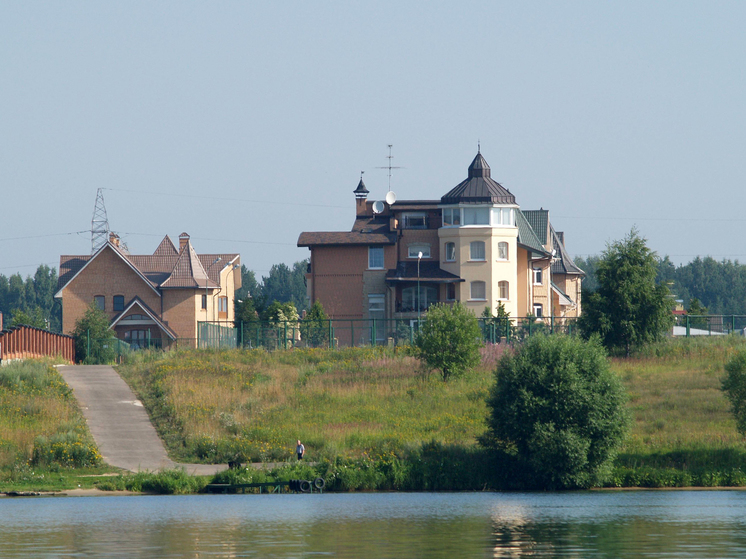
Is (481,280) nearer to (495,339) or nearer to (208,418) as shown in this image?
(495,339)

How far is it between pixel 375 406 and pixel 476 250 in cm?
3315

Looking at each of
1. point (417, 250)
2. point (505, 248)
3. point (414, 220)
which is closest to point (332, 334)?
point (417, 250)

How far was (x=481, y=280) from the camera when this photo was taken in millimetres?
74438

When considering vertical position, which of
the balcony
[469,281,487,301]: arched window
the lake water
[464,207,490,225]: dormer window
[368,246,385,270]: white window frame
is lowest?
the lake water

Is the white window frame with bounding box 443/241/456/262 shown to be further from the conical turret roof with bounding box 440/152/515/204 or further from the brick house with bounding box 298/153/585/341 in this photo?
the conical turret roof with bounding box 440/152/515/204

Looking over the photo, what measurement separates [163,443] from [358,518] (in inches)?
569

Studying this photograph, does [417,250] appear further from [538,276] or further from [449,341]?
[449,341]

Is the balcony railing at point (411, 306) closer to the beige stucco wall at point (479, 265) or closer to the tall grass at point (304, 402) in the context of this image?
the beige stucco wall at point (479, 265)

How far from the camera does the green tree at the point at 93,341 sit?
208ft

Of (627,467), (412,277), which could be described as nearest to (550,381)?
(627,467)

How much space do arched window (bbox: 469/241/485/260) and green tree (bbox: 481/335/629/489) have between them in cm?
3955

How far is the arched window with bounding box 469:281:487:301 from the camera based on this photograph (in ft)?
244

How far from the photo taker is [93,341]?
63594 millimetres

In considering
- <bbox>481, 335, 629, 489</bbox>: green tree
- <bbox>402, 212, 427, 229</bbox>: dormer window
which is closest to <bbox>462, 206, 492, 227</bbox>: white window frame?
<bbox>402, 212, 427, 229</bbox>: dormer window
